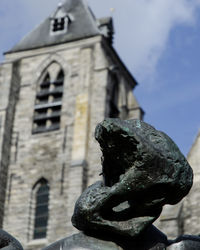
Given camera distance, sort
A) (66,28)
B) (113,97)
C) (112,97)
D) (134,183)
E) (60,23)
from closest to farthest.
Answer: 1. (134,183)
2. (112,97)
3. (113,97)
4. (66,28)
5. (60,23)

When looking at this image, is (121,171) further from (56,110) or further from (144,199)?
(56,110)

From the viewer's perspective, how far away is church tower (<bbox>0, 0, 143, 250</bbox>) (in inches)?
1043

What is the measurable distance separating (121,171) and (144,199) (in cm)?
9

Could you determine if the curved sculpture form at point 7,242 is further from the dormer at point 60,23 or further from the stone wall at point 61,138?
the dormer at point 60,23

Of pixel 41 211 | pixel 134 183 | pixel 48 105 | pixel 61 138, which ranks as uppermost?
pixel 48 105

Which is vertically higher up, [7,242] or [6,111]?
[6,111]

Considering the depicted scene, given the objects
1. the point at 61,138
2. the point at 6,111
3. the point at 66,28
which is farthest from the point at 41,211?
the point at 66,28

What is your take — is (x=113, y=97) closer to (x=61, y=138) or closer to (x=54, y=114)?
(x=54, y=114)

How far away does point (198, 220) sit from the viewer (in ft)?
61.7

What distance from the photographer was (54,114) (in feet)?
95.0

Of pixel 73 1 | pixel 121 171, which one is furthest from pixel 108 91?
pixel 121 171

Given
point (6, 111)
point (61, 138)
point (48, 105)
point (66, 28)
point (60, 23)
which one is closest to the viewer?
point (61, 138)

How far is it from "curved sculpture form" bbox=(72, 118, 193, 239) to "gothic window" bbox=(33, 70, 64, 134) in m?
26.8

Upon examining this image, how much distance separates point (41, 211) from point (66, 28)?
8448mm
